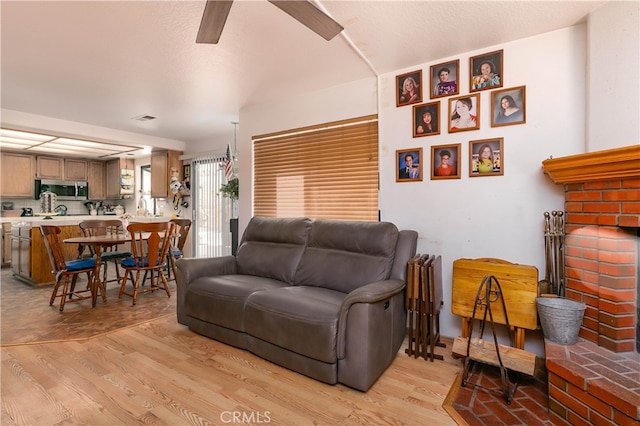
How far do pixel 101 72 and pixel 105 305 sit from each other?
7.96ft

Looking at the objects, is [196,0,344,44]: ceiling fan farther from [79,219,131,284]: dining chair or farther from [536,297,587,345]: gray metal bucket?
[79,219,131,284]: dining chair

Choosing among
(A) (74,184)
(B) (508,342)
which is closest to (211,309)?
(B) (508,342)

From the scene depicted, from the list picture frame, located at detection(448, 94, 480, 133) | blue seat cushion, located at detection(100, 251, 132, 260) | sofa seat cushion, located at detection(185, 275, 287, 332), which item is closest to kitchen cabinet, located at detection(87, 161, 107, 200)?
blue seat cushion, located at detection(100, 251, 132, 260)

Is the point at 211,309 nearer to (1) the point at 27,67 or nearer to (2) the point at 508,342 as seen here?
(2) the point at 508,342

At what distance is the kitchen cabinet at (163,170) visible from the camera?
5.66 meters

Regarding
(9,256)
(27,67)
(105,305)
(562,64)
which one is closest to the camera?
(562,64)

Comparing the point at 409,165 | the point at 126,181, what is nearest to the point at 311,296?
the point at 409,165

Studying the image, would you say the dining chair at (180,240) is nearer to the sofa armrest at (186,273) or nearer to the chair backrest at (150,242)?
the chair backrest at (150,242)

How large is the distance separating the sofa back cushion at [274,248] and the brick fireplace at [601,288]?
1893 mm

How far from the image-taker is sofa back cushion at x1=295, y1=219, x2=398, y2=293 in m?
2.37

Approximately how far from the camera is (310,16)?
1.55m

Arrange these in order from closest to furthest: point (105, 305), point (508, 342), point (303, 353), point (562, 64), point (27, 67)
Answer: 1. point (303, 353)
2. point (562, 64)
3. point (508, 342)
4. point (27, 67)
5. point (105, 305)

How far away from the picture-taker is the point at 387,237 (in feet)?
7.89

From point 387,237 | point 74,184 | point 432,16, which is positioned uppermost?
point 432,16
